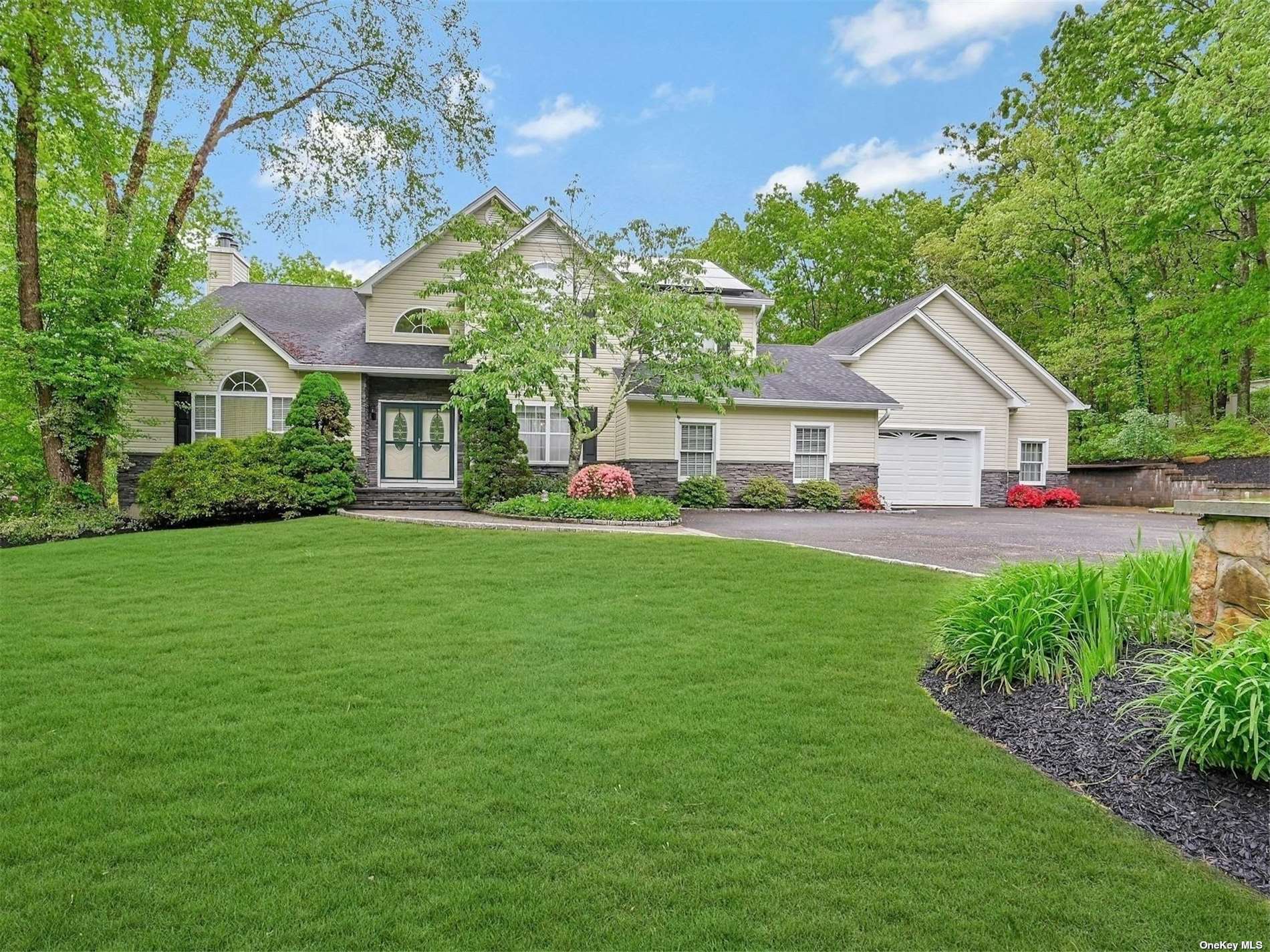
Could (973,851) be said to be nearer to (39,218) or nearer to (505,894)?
(505,894)

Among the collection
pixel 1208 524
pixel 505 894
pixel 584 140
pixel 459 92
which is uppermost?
pixel 459 92

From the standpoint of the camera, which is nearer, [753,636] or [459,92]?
[753,636]

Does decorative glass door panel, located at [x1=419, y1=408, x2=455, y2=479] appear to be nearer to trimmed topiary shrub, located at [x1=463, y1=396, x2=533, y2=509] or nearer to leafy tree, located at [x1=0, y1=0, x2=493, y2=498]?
trimmed topiary shrub, located at [x1=463, y1=396, x2=533, y2=509]

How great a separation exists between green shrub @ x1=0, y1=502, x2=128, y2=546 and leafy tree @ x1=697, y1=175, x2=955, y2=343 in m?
25.5

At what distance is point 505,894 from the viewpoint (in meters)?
2.46

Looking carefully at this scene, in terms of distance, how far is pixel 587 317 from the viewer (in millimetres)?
13812

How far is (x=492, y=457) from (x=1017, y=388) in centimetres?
1582

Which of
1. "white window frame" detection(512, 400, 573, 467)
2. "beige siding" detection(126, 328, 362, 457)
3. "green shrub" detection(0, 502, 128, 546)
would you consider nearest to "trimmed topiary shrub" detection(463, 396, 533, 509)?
"white window frame" detection(512, 400, 573, 467)

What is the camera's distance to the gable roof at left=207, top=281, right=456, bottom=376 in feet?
50.5

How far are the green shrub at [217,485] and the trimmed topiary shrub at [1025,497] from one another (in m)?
18.2

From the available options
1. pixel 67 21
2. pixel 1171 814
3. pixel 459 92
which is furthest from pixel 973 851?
pixel 459 92

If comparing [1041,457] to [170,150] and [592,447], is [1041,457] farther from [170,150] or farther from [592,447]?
[170,150]

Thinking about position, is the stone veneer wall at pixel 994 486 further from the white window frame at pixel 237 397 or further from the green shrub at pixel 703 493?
the white window frame at pixel 237 397

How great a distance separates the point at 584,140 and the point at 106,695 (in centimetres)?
1430
